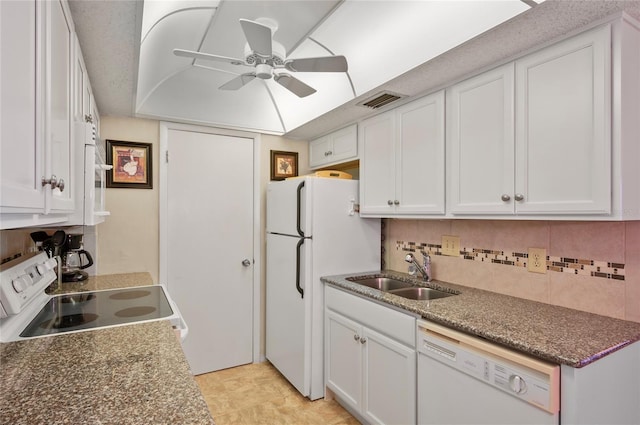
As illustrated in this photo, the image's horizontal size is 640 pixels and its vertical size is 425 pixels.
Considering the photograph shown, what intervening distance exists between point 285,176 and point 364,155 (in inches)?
39.2

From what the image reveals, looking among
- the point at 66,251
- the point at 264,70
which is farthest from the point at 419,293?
the point at 66,251

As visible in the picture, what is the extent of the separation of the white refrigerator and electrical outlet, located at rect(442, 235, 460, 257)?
61cm

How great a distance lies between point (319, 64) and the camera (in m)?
1.70

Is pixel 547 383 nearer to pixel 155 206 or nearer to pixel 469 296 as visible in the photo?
pixel 469 296

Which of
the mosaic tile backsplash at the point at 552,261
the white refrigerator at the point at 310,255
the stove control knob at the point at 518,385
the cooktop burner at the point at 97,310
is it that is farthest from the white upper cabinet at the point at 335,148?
the stove control knob at the point at 518,385

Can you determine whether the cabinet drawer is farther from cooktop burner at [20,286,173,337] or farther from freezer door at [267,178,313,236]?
cooktop burner at [20,286,173,337]

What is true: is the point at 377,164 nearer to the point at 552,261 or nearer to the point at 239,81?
the point at 239,81

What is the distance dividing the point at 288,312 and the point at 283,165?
56.1 inches

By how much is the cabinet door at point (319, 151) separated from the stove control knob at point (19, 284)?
2.35 m

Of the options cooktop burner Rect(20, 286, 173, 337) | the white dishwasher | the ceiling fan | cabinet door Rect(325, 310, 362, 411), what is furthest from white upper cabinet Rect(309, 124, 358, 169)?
cooktop burner Rect(20, 286, 173, 337)

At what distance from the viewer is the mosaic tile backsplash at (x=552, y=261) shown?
1.62 metres

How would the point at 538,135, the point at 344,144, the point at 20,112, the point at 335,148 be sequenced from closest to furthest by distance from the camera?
1. the point at 20,112
2. the point at 538,135
3. the point at 344,144
4. the point at 335,148

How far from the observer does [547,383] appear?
4.00 ft

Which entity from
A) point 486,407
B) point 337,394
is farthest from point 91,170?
point 337,394
